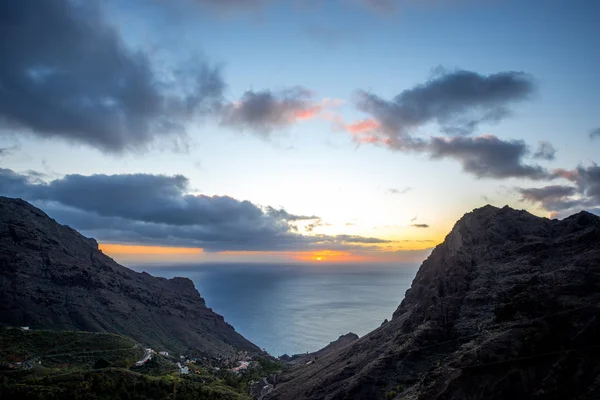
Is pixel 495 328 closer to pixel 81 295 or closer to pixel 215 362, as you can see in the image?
pixel 215 362

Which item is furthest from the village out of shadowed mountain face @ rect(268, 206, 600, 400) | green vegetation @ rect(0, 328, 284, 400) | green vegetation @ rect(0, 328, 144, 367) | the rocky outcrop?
shadowed mountain face @ rect(268, 206, 600, 400)

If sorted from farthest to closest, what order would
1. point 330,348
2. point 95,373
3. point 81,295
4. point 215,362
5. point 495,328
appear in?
point 81,295 < point 330,348 < point 215,362 < point 95,373 < point 495,328

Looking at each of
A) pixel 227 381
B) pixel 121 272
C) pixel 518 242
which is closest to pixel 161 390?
pixel 227 381

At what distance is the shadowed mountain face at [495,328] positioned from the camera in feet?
117

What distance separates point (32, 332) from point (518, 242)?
102 meters

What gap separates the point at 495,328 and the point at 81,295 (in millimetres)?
129024

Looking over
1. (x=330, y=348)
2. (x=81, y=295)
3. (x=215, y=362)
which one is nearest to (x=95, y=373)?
(x=215, y=362)

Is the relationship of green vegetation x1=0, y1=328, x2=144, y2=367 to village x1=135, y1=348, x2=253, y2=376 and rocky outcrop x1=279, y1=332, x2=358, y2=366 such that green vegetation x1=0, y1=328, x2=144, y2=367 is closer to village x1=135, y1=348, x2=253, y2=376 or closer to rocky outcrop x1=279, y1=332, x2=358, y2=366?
village x1=135, y1=348, x2=253, y2=376

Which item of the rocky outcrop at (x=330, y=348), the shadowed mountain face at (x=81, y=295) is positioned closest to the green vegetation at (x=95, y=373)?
the rocky outcrop at (x=330, y=348)

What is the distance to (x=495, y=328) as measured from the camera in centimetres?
4600

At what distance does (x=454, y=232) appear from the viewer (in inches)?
3312

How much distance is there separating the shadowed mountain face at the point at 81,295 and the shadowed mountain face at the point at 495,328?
69127mm

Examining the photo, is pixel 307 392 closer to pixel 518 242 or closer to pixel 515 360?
pixel 515 360

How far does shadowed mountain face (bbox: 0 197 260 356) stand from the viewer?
384 ft
